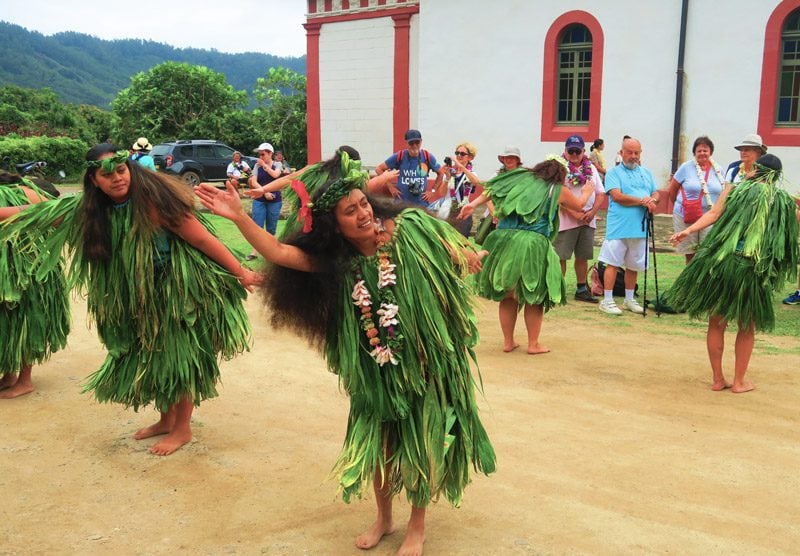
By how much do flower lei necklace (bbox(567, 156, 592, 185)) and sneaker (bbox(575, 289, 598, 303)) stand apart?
53.8 inches

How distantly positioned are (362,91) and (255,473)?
52.2 feet

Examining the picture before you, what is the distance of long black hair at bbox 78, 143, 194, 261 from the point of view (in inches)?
166

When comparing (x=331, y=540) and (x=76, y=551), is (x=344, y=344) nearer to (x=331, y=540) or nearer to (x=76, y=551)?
(x=331, y=540)

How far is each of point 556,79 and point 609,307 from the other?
920 cm

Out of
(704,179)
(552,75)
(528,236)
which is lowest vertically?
(528,236)

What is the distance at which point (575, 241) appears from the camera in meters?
8.88

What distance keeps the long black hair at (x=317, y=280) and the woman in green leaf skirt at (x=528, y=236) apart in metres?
3.08

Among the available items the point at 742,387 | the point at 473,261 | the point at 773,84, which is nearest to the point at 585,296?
the point at 742,387

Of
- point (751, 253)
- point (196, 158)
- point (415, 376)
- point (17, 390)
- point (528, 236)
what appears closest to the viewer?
point (415, 376)

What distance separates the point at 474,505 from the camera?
3855 millimetres

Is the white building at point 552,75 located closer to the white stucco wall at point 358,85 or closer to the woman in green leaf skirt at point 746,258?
the white stucco wall at point 358,85

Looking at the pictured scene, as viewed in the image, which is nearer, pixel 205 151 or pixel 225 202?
pixel 225 202

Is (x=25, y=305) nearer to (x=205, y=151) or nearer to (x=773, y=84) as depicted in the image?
(x=773, y=84)

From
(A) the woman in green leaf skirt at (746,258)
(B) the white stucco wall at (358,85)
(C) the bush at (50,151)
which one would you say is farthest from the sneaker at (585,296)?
(C) the bush at (50,151)
